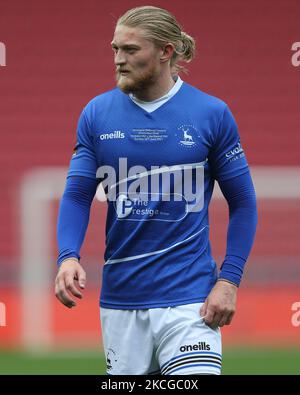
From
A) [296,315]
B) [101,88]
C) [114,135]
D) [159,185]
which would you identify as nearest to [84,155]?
[114,135]

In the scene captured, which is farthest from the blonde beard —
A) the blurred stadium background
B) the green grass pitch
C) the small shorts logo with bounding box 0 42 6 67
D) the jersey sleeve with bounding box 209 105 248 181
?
the small shorts logo with bounding box 0 42 6 67

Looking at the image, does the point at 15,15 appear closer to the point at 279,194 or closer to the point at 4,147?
the point at 4,147

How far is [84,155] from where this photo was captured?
151 inches

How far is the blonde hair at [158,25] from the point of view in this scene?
375 cm

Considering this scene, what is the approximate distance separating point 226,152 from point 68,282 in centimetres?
78

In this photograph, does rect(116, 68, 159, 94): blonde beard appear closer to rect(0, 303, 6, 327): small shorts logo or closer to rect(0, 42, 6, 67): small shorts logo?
rect(0, 303, 6, 327): small shorts logo

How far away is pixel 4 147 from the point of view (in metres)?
11.4

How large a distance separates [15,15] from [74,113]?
51.6 inches

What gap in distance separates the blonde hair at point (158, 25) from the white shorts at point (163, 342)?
95cm

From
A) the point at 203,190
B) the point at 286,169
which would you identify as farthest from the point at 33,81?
the point at 203,190

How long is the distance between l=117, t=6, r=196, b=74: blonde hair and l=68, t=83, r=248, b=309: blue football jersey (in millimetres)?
208

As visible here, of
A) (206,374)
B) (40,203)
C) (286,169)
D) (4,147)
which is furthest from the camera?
(4,147)

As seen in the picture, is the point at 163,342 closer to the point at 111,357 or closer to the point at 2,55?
the point at 111,357

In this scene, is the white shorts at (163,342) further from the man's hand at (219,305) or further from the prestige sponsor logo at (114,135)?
the prestige sponsor logo at (114,135)
